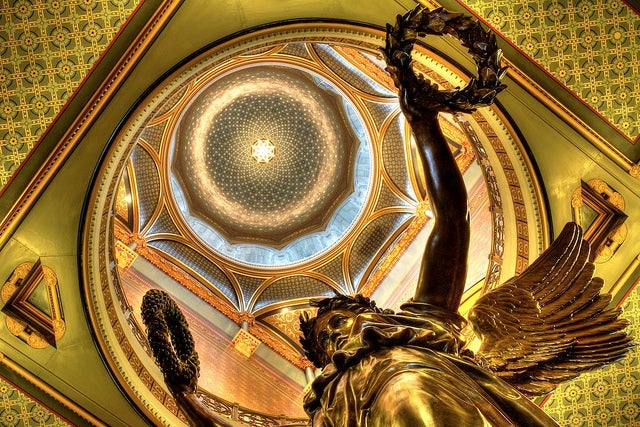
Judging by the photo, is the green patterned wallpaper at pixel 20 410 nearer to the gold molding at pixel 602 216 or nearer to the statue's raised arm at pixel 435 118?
the gold molding at pixel 602 216

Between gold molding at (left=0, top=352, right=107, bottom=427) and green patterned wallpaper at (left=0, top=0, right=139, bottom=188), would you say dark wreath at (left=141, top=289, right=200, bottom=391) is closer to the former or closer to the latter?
green patterned wallpaper at (left=0, top=0, right=139, bottom=188)

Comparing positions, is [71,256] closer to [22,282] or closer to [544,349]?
[22,282]

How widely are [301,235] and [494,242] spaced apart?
18.4 feet

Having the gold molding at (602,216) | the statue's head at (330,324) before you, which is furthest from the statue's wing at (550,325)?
the gold molding at (602,216)

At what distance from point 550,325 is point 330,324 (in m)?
0.91

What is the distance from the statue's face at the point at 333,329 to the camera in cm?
298

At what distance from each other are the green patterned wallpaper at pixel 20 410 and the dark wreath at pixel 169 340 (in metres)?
5.10

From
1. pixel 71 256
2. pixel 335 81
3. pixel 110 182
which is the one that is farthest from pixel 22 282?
pixel 335 81

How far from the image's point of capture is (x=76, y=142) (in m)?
7.24

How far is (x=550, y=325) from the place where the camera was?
125 inches

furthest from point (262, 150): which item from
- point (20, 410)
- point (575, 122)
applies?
point (575, 122)

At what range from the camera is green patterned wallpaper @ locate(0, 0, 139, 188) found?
669 cm

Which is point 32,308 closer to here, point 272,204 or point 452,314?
point 452,314

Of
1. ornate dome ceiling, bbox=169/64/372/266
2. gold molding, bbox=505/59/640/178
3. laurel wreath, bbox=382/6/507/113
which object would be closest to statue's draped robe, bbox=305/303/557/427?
laurel wreath, bbox=382/6/507/113
